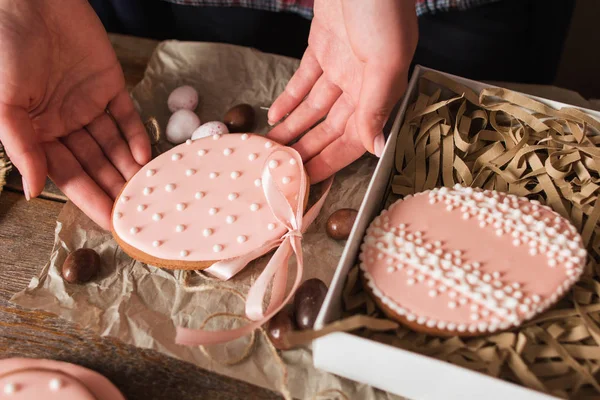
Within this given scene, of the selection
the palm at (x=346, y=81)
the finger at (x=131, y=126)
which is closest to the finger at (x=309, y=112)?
the palm at (x=346, y=81)

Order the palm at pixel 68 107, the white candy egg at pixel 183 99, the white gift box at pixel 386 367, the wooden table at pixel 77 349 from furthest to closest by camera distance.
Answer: the white candy egg at pixel 183 99, the palm at pixel 68 107, the wooden table at pixel 77 349, the white gift box at pixel 386 367

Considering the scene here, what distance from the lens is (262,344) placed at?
840mm

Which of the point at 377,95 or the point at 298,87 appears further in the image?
the point at 298,87

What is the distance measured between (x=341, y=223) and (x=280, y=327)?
0.69 ft

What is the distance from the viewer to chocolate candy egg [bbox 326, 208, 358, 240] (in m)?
0.92

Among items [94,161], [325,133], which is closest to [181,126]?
[94,161]

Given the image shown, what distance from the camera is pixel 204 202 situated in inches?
36.7

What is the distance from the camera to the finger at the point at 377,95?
2.85 feet

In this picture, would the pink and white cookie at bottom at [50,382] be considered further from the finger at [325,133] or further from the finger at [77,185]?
the finger at [325,133]

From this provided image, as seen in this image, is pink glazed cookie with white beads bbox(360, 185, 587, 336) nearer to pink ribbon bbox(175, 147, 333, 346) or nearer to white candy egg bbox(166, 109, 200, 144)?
pink ribbon bbox(175, 147, 333, 346)

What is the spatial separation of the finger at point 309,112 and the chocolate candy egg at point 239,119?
Result: 0.24 feet

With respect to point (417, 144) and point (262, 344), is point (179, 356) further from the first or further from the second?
point (417, 144)

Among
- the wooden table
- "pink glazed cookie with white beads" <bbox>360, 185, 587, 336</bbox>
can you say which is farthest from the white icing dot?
"pink glazed cookie with white beads" <bbox>360, 185, 587, 336</bbox>

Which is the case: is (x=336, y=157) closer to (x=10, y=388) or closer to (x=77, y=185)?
(x=77, y=185)
